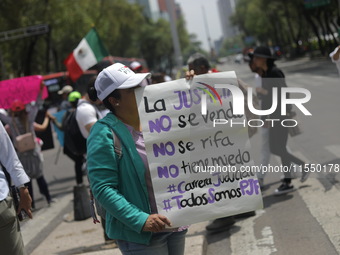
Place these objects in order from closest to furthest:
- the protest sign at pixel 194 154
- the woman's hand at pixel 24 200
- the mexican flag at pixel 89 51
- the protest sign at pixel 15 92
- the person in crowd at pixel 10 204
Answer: the protest sign at pixel 194 154
the person in crowd at pixel 10 204
the woman's hand at pixel 24 200
the protest sign at pixel 15 92
the mexican flag at pixel 89 51

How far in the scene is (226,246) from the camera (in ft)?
19.3

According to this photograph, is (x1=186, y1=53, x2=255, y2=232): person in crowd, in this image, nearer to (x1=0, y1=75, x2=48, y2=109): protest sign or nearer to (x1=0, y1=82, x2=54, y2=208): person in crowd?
(x1=0, y1=75, x2=48, y2=109): protest sign

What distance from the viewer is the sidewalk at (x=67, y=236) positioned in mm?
5930

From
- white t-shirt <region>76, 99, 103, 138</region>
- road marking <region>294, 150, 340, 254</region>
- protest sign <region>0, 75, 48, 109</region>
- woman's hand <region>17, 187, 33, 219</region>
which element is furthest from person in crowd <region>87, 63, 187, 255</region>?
protest sign <region>0, 75, 48, 109</region>

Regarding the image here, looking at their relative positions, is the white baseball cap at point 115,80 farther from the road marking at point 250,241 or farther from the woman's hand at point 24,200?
the road marking at point 250,241

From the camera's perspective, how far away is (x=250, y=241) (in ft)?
19.1

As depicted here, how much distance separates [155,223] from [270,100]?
4289 mm

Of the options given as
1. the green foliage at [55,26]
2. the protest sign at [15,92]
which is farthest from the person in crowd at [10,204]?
the green foliage at [55,26]

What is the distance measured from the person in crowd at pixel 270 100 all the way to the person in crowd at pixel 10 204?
3584mm

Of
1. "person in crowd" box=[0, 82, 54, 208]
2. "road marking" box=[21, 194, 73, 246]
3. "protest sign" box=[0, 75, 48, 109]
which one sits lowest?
"road marking" box=[21, 194, 73, 246]

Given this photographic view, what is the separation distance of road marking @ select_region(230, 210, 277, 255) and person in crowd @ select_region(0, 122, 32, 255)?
2225 mm

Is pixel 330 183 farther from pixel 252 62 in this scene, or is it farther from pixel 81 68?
pixel 81 68

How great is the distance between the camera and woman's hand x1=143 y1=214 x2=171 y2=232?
9.84ft

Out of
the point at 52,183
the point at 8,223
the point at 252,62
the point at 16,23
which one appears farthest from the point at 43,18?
the point at 8,223
